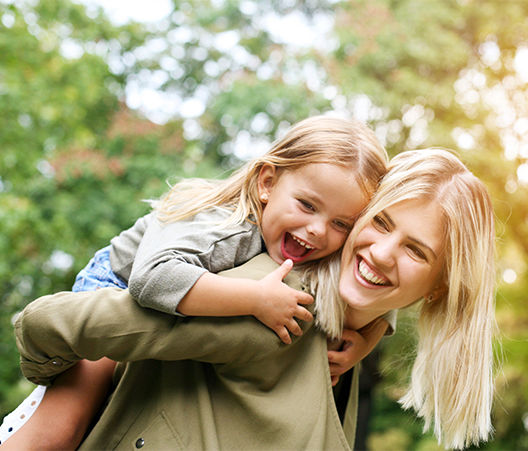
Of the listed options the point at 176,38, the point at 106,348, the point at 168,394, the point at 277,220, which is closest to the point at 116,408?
the point at 168,394

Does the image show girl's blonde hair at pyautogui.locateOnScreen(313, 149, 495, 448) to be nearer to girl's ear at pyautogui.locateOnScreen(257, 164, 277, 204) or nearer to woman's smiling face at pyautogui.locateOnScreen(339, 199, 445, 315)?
woman's smiling face at pyautogui.locateOnScreen(339, 199, 445, 315)

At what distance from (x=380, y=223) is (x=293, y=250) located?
34 cm

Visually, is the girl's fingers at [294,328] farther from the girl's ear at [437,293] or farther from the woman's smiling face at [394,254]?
the girl's ear at [437,293]

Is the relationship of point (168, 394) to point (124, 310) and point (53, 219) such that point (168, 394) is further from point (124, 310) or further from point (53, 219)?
point (53, 219)

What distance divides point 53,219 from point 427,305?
726 cm

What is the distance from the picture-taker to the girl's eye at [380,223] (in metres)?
1.88

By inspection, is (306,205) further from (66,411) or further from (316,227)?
(66,411)

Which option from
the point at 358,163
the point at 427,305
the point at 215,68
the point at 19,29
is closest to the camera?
the point at 358,163

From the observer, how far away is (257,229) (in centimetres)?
205

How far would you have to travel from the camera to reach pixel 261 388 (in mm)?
1815

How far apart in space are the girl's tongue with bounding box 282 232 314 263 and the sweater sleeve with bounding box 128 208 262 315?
3.6 inches

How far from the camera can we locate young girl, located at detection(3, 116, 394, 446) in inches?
66.0

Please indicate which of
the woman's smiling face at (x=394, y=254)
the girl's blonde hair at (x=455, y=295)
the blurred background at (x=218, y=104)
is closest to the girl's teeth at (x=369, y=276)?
the woman's smiling face at (x=394, y=254)

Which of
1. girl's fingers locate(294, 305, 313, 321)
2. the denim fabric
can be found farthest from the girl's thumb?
the denim fabric
